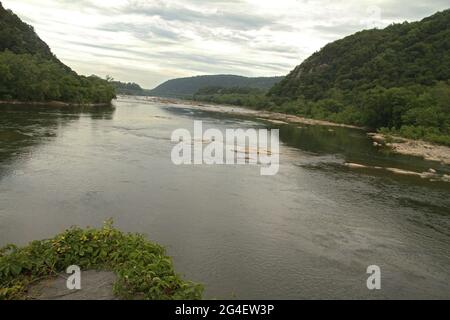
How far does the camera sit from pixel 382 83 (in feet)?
324

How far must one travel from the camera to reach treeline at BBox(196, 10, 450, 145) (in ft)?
224

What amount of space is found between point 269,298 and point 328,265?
370 cm

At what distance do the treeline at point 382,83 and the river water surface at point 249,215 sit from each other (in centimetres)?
3664

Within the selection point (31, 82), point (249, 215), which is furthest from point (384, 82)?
point (249, 215)

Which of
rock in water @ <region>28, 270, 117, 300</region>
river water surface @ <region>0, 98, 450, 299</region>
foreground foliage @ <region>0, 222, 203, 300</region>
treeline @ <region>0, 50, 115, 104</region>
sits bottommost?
river water surface @ <region>0, 98, 450, 299</region>

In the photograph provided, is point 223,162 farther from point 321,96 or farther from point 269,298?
point 321,96

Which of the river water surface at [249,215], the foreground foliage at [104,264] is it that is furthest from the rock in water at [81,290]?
the river water surface at [249,215]

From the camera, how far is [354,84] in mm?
116375

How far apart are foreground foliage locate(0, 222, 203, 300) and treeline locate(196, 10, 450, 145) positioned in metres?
55.4

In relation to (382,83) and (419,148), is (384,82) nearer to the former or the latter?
(382,83)

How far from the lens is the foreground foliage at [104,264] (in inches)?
347

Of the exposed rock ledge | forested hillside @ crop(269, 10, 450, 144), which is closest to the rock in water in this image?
the exposed rock ledge

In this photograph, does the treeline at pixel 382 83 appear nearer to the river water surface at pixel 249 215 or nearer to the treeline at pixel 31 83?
the river water surface at pixel 249 215

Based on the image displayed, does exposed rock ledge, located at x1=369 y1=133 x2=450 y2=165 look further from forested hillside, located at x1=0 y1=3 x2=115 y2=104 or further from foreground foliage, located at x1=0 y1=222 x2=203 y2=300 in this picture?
forested hillside, located at x1=0 y1=3 x2=115 y2=104
